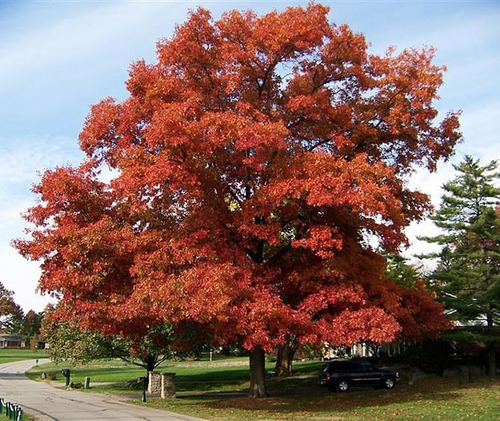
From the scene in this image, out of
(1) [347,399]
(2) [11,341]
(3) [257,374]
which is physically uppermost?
(3) [257,374]

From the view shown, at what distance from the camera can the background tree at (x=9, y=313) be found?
283ft

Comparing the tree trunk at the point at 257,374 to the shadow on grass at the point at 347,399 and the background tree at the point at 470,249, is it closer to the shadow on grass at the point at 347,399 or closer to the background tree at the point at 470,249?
the shadow on grass at the point at 347,399

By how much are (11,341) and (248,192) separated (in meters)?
162

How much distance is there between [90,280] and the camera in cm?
1753

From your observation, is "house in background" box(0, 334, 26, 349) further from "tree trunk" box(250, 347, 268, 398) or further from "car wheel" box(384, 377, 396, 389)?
"tree trunk" box(250, 347, 268, 398)

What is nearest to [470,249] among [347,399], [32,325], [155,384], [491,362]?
[491,362]

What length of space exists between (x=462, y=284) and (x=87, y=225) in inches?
704

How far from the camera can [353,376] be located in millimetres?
27062

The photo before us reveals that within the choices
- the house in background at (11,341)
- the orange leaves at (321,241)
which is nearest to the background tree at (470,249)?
the orange leaves at (321,241)

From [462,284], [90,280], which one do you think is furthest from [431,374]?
[90,280]

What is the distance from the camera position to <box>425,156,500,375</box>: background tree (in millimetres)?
26266

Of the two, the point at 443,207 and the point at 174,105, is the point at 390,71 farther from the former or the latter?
the point at 443,207

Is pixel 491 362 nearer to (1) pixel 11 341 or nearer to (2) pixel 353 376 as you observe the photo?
(2) pixel 353 376

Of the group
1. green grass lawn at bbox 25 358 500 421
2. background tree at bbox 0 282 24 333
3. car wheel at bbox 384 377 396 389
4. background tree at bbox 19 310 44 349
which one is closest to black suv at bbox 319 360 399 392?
car wheel at bbox 384 377 396 389
